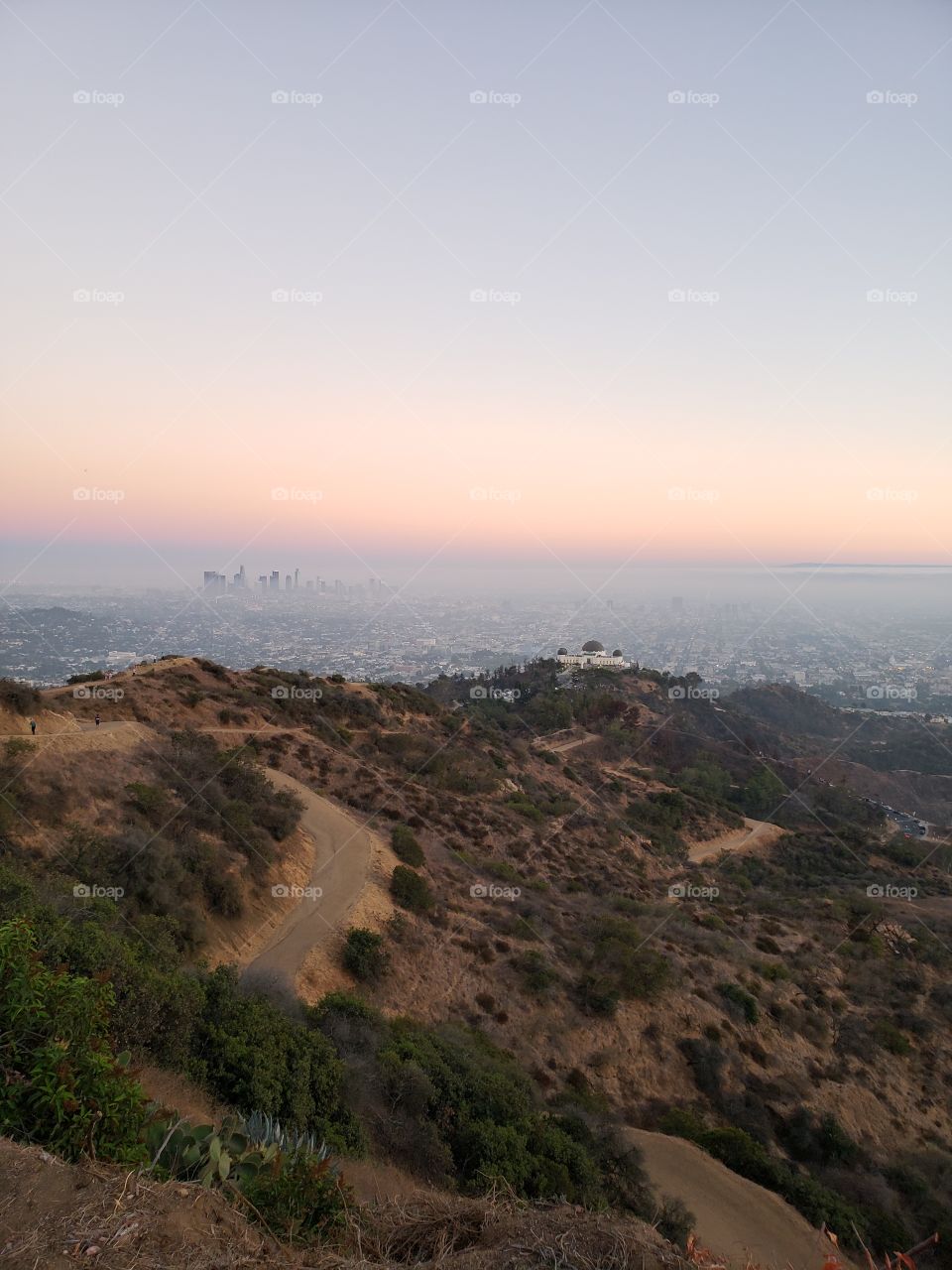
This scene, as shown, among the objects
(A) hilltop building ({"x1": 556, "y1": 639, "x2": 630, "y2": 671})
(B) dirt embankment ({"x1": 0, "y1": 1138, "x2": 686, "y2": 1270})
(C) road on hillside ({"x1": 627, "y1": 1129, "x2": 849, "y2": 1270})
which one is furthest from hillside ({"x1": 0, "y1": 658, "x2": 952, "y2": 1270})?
(A) hilltop building ({"x1": 556, "y1": 639, "x2": 630, "y2": 671})

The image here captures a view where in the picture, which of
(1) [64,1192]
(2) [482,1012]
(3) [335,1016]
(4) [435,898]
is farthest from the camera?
(4) [435,898]

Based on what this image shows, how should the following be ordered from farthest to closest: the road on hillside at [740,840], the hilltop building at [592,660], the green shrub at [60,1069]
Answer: the hilltop building at [592,660] → the road on hillside at [740,840] → the green shrub at [60,1069]

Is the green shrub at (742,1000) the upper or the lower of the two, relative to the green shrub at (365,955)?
lower

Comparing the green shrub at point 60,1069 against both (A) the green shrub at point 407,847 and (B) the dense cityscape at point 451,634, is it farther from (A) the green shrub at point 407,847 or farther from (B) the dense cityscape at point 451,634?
(B) the dense cityscape at point 451,634

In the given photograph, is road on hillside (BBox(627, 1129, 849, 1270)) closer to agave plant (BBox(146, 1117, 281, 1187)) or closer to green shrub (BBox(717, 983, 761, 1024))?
green shrub (BBox(717, 983, 761, 1024))

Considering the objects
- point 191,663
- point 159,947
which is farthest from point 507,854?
point 191,663

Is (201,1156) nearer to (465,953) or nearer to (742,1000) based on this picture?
(465,953)

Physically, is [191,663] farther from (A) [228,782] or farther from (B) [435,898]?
(B) [435,898]

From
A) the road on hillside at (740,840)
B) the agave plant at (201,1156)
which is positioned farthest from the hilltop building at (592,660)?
the agave plant at (201,1156)
